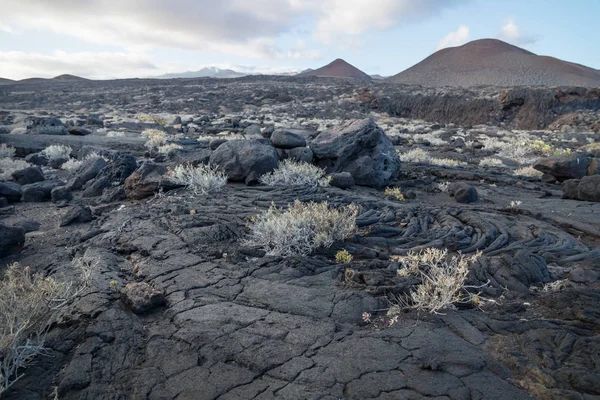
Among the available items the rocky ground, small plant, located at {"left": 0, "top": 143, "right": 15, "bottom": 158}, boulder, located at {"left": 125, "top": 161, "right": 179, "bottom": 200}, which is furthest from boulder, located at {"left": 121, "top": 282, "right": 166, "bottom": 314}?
small plant, located at {"left": 0, "top": 143, "right": 15, "bottom": 158}

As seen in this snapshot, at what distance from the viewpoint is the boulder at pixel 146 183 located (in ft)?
27.0

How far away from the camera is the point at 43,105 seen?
41.4 metres

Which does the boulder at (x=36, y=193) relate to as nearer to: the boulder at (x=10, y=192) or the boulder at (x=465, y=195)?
the boulder at (x=10, y=192)

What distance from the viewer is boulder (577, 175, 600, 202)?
28.7 feet

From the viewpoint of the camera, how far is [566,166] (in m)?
11.4

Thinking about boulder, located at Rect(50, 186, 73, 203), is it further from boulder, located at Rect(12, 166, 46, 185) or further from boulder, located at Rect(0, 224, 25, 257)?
boulder, located at Rect(0, 224, 25, 257)

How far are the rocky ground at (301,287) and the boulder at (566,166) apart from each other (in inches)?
55.1

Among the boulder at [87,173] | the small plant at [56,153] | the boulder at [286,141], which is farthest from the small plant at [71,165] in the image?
the boulder at [286,141]

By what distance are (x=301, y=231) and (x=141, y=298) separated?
7.14 feet

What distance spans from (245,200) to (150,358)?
4.37 meters

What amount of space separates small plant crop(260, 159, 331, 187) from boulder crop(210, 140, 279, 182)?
242 millimetres

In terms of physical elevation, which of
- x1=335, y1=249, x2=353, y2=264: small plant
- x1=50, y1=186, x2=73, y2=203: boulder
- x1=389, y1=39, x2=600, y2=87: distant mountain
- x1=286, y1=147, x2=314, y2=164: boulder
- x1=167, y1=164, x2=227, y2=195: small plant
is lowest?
x1=50, y1=186, x2=73, y2=203: boulder

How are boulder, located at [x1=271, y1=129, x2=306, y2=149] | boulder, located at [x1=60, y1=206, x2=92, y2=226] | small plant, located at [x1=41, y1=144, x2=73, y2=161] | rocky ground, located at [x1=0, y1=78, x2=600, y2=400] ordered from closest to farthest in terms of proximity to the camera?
1. rocky ground, located at [x1=0, y1=78, x2=600, y2=400]
2. boulder, located at [x1=60, y1=206, x2=92, y2=226]
3. boulder, located at [x1=271, y1=129, x2=306, y2=149]
4. small plant, located at [x1=41, y1=144, x2=73, y2=161]

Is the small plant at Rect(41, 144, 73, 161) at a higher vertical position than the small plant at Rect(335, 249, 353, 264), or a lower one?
lower
